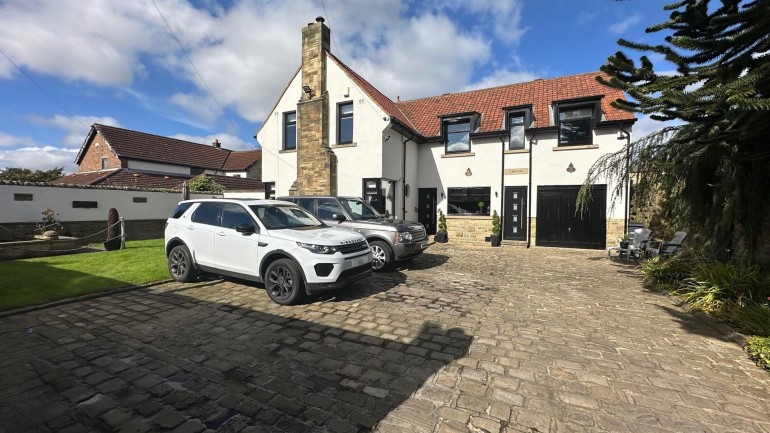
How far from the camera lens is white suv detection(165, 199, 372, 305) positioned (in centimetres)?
542

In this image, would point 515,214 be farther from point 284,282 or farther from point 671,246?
point 284,282

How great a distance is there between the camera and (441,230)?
15.2 metres

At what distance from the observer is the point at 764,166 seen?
537 centimetres

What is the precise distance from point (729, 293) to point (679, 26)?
4.63m

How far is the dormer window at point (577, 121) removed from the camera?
13281 millimetres

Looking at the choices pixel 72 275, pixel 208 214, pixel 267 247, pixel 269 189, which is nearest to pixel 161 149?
pixel 269 189

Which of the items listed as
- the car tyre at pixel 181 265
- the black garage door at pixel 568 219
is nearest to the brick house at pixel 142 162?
the car tyre at pixel 181 265

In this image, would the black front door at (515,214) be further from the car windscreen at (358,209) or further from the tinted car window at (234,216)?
Answer: the tinted car window at (234,216)

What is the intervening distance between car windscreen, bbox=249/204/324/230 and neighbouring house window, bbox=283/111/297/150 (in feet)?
31.3

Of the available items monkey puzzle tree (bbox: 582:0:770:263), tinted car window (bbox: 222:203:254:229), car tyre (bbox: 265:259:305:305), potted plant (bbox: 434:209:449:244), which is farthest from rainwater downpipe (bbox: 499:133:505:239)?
tinted car window (bbox: 222:203:254:229)

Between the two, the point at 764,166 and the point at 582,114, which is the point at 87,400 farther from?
the point at 582,114

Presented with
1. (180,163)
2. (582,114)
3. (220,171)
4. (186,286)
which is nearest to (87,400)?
(186,286)

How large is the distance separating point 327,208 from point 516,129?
1012cm

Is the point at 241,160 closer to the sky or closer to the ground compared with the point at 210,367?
closer to the sky
